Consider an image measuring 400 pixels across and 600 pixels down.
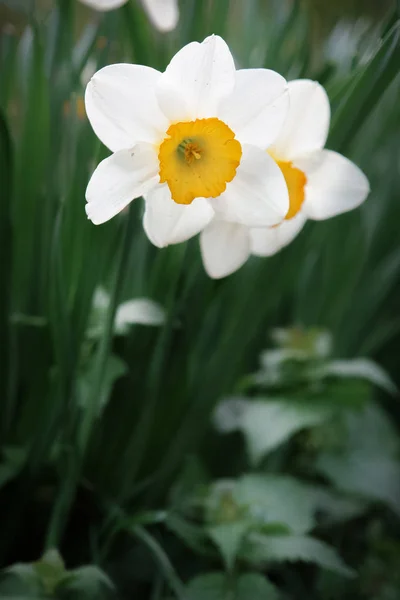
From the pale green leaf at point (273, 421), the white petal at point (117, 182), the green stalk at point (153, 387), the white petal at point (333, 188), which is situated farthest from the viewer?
the pale green leaf at point (273, 421)

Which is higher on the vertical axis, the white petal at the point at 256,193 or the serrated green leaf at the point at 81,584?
the white petal at the point at 256,193

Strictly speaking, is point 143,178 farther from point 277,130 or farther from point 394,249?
point 394,249

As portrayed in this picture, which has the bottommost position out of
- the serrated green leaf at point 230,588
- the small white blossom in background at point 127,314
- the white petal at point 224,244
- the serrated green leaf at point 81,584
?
the serrated green leaf at point 230,588

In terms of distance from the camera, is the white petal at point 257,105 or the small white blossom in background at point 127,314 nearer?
the white petal at point 257,105

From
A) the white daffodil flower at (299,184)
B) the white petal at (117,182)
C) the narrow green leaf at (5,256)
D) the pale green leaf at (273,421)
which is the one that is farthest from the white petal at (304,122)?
the pale green leaf at (273,421)

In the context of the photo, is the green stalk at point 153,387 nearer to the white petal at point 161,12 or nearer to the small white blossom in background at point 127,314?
the small white blossom in background at point 127,314

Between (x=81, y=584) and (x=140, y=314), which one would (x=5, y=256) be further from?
(x=81, y=584)
